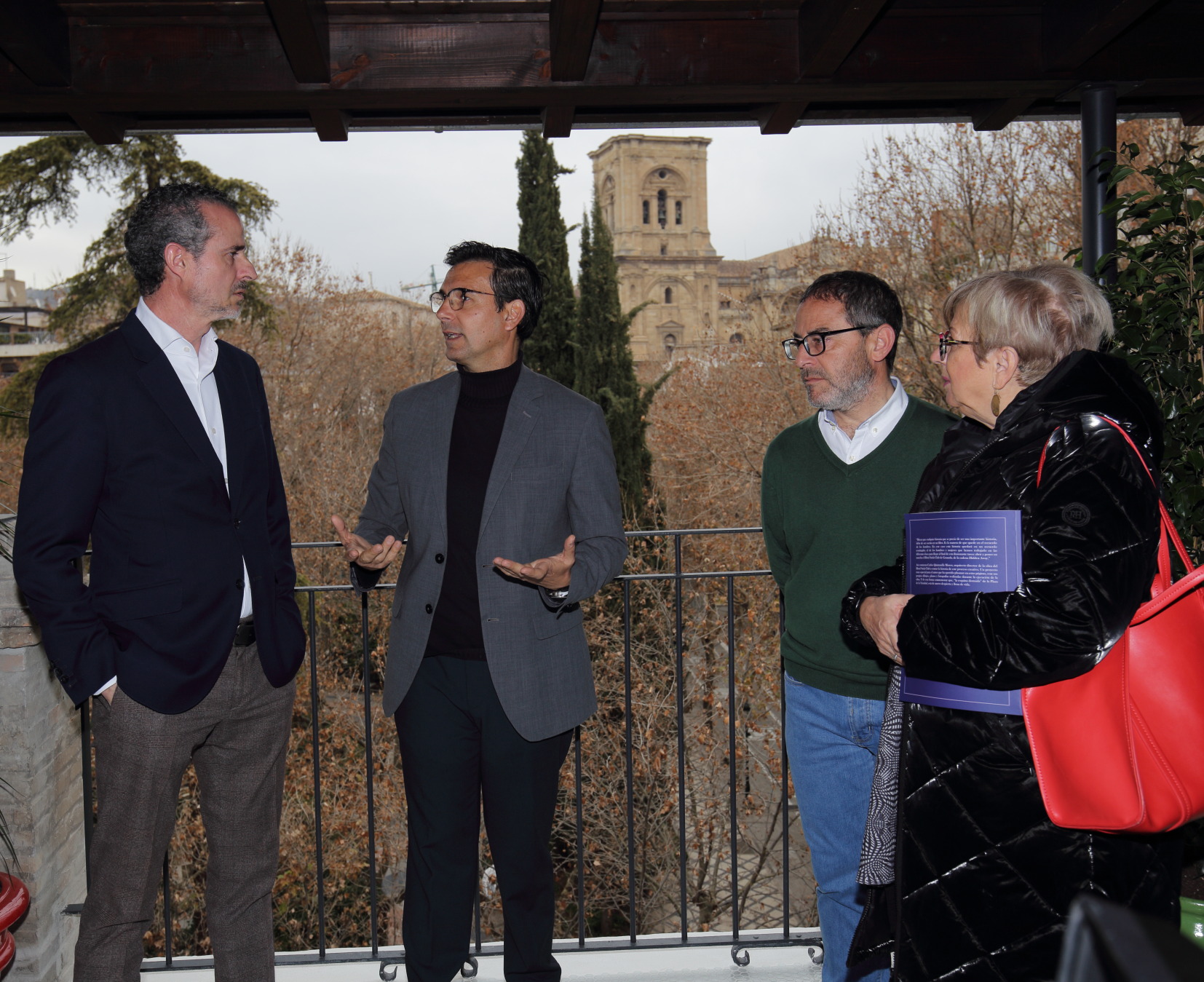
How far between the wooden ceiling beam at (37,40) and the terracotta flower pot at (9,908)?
1.86 m

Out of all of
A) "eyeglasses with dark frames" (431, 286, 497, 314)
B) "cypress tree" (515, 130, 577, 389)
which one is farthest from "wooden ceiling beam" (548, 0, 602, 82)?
"cypress tree" (515, 130, 577, 389)

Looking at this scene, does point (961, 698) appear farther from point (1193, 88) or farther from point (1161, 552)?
point (1193, 88)

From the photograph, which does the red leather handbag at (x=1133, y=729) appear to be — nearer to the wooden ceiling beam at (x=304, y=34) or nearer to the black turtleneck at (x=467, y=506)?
the black turtleneck at (x=467, y=506)

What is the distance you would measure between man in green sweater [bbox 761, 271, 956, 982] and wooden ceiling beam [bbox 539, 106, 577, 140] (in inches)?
35.5

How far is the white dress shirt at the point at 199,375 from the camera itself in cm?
183

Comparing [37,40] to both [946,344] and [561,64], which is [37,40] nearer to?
[561,64]

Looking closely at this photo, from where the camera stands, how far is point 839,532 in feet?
6.40

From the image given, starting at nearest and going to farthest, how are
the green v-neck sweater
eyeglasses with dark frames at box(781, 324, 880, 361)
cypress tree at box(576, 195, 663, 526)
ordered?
the green v-neck sweater
eyeglasses with dark frames at box(781, 324, 880, 361)
cypress tree at box(576, 195, 663, 526)

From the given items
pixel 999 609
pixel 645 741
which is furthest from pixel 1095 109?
pixel 645 741

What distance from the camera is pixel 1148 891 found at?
1.38m

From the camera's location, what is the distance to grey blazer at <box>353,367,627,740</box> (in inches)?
78.5

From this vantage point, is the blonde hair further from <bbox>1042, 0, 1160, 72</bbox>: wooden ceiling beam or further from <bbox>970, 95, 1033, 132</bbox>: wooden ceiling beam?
<bbox>970, 95, 1033, 132</bbox>: wooden ceiling beam

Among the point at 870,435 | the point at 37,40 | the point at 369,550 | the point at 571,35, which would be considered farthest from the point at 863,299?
the point at 37,40

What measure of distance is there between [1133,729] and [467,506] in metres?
1.29
